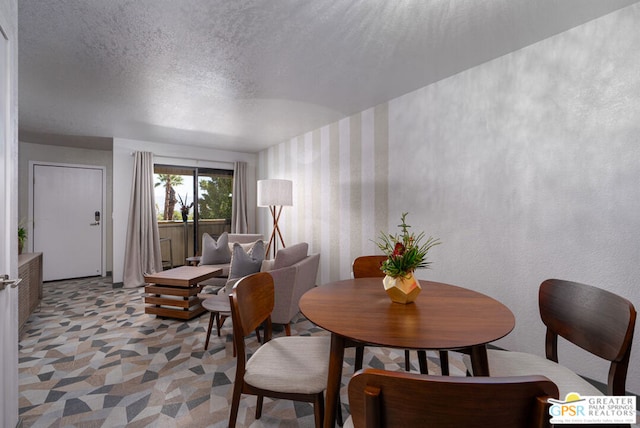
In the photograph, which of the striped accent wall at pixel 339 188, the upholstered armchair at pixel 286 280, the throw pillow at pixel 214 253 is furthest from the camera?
the throw pillow at pixel 214 253

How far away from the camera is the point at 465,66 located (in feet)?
8.38

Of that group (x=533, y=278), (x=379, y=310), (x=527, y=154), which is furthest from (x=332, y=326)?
(x=527, y=154)

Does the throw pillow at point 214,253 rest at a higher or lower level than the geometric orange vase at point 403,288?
lower

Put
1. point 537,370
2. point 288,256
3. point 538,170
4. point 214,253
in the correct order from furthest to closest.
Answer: point 214,253, point 288,256, point 538,170, point 537,370

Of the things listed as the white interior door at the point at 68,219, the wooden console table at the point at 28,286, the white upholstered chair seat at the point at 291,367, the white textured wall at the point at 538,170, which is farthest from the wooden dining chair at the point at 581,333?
the white interior door at the point at 68,219

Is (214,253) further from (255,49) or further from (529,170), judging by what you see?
(529,170)

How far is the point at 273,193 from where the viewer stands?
412cm

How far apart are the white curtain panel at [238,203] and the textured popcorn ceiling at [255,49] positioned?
245 cm

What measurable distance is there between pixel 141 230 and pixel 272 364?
4.67m

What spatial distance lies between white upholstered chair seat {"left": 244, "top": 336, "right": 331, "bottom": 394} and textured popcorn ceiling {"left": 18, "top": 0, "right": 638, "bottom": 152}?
2024 mm

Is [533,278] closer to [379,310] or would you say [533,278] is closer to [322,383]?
[379,310]

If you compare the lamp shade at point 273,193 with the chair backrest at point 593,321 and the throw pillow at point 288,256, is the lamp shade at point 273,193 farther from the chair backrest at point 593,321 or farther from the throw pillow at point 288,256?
the chair backrest at point 593,321

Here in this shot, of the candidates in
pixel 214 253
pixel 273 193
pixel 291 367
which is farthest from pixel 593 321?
pixel 214 253

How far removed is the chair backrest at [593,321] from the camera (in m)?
1.05
